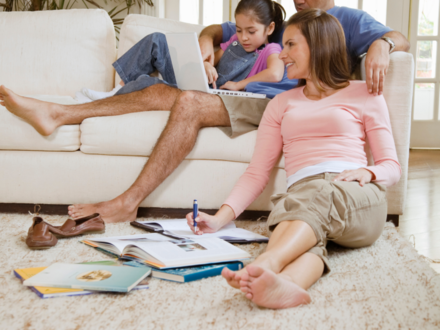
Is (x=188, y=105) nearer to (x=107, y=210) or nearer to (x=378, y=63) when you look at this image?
(x=107, y=210)

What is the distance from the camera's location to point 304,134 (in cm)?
133

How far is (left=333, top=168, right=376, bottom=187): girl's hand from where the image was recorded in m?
1.12

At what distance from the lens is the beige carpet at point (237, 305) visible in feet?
2.60

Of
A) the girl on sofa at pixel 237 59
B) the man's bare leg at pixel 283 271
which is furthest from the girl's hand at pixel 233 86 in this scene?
the man's bare leg at pixel 283 271

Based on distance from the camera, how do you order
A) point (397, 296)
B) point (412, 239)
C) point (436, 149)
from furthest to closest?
point (436, 149) → point (412, 239) → point (397, 296)

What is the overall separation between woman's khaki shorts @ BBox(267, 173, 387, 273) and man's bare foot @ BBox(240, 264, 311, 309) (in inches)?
6.1

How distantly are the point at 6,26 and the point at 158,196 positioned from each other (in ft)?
4.74

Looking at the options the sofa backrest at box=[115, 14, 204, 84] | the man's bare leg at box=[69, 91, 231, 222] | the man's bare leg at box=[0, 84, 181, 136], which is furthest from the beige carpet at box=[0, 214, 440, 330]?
the sofa backrest at box=[115, 14, 204, 84]

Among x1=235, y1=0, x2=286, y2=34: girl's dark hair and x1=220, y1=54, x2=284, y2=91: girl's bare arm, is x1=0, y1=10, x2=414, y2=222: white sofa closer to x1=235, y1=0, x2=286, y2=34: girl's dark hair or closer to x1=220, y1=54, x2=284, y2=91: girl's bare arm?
x1=220, y1=54, x2=284, y2=91: girl's bare arm

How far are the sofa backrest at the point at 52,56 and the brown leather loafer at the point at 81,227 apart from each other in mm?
1105

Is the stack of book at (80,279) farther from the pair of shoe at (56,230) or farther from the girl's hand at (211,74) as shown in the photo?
the girl's hand at (211,74)

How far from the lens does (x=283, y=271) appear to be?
91 cm

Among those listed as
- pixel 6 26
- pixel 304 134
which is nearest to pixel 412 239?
pixel 304 134

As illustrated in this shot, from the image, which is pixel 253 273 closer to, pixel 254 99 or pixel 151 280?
pixel 151 280
